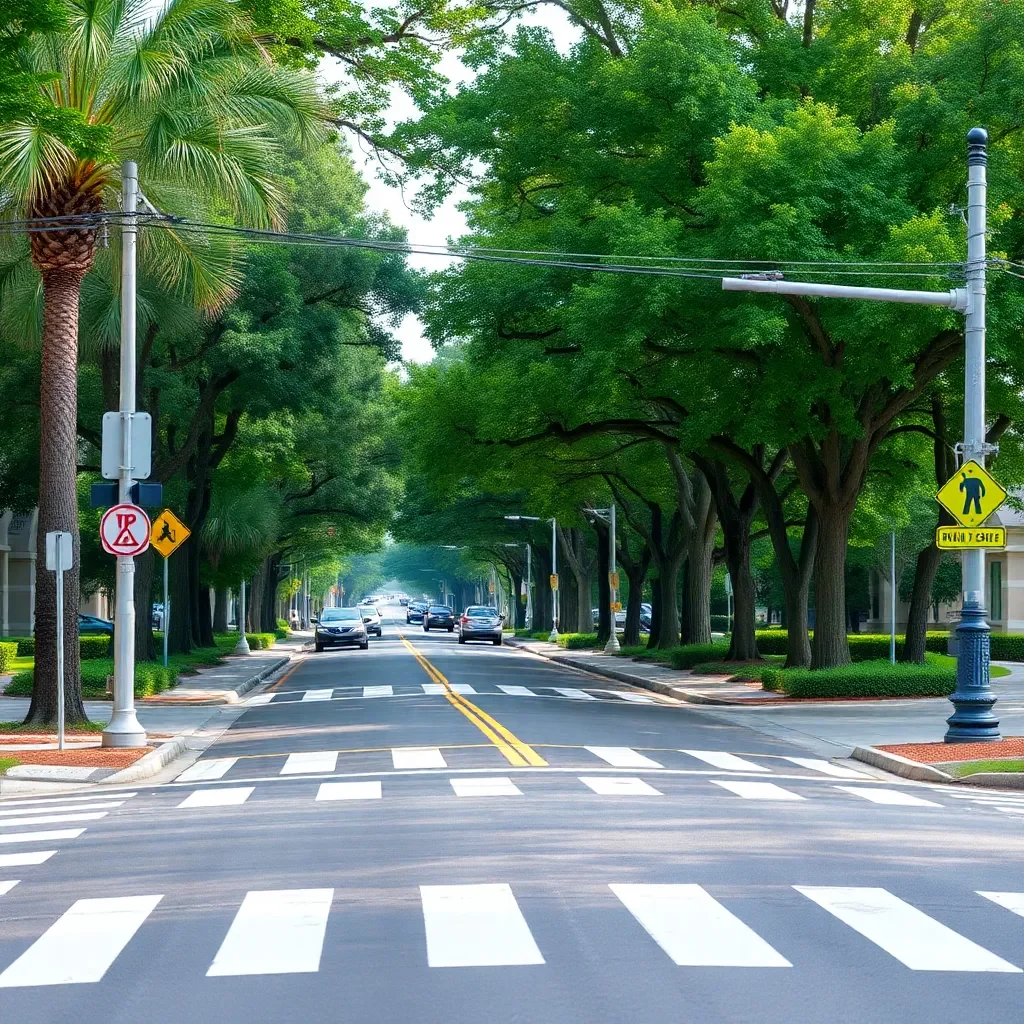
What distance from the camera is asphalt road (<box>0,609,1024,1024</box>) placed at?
681 cm

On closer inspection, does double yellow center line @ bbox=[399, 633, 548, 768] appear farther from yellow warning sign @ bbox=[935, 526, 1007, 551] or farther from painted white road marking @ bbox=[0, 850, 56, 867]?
painted white road marking @ bbox=[0, 850, 56, 867]

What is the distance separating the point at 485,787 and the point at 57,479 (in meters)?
10.1

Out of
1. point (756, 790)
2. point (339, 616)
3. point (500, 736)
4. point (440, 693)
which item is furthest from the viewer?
point (339, 616)

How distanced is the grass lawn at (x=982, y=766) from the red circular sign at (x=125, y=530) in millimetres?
10445

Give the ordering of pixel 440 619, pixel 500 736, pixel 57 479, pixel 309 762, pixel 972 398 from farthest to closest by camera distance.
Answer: pixel 440 619
pixel 57 479
pixel 972 398
pixel 500 736
pixel 309 762

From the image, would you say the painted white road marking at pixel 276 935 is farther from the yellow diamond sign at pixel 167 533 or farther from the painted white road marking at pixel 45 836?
the yellow diamond sign at pixel 167 533

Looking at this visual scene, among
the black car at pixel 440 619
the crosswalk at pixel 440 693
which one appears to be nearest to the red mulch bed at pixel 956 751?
the crosswalk at pixel 440 693

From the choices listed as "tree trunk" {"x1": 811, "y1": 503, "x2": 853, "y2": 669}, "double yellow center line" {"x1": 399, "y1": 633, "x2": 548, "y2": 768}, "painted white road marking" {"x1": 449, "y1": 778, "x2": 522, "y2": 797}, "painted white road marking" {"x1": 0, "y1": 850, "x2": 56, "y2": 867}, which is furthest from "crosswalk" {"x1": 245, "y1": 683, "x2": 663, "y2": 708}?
"painted white road marking" {"x1": 0, "y1": 850, "x2": 56, "y2": 867}

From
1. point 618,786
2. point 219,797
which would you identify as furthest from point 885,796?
point 219,797

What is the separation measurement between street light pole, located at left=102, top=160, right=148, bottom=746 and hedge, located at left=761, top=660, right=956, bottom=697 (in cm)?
1486

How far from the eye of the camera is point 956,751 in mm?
19375

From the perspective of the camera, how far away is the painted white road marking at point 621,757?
17392 mm

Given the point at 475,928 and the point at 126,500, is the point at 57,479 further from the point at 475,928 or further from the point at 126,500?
the point at 475,928

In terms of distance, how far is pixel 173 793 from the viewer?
1571cm
